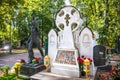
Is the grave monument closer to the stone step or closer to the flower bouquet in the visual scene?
the stone step

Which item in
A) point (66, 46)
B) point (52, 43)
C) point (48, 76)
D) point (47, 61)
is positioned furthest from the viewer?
point (52, 43)

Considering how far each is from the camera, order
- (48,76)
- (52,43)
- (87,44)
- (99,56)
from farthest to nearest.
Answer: (52,43), (99,56), (87,44), (48,76)

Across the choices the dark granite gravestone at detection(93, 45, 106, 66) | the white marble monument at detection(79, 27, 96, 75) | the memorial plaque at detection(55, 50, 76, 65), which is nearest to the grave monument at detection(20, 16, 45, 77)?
the memorial plaque at detection(55, 50, 76, 65)

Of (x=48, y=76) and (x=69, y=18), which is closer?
(x=48, y=76)

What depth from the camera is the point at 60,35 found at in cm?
988

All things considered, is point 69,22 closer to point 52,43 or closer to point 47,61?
point 52,43

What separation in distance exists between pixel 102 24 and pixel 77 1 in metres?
6.01

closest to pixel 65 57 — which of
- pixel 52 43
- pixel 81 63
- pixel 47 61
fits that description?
pixel 81 63

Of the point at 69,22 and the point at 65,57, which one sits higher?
the point at 69,22

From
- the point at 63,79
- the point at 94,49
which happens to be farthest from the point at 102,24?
the point at 63,79

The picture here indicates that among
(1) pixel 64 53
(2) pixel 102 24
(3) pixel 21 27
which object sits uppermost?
(3) pixel 21 27

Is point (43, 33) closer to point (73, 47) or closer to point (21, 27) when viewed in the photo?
point (21, 27)

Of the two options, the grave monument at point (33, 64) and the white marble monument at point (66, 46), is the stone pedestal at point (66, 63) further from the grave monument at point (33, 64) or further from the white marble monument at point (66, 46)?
the grave monument at point (33, 64)

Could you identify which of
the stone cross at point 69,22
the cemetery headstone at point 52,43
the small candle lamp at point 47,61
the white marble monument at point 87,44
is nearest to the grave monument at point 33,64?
the small candle lamp at point 47,61
